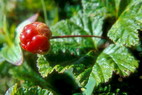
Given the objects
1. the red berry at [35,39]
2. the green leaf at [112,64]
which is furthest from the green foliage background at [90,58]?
the red berry at [35,39]

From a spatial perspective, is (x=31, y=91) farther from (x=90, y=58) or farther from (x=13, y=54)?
(x=13, y=54)

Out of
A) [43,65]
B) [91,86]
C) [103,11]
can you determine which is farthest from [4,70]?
[91,86]

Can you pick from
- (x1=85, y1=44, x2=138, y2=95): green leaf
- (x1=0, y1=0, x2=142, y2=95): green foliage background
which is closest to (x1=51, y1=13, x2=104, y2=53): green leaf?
(x1=0, y1=0, x2=142, y2=95): green foliage background

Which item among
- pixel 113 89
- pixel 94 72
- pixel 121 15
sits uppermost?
pixel 121 15

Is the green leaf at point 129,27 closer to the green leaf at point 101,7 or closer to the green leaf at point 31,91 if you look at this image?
the green leaf at point 101,7

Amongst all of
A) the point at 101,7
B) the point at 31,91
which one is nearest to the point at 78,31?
the point at 101,7

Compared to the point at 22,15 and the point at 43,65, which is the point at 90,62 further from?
the point at 22,15

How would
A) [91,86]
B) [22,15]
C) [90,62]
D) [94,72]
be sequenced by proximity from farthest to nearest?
[22,15] < [90,62] < [94,72] < [91,86]
